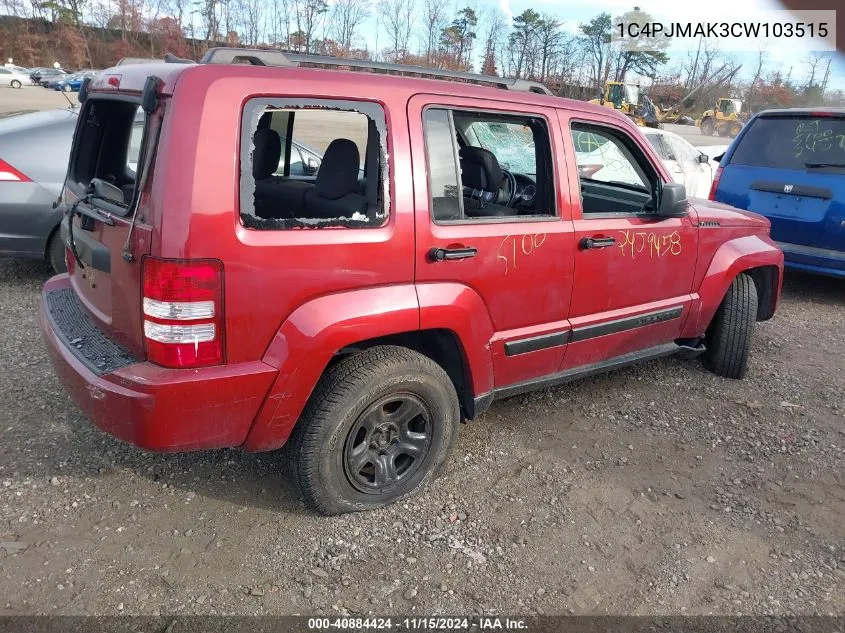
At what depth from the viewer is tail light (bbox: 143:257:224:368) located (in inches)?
85.5

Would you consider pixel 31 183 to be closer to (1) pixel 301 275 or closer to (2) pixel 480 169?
(2) pixel 480 169

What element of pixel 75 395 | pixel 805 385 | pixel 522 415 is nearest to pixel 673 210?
pixel 522 415

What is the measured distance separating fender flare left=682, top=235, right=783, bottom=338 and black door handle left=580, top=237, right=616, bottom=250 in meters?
1.00

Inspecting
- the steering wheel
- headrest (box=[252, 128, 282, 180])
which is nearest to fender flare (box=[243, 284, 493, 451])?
headrest (box=[252, 128, 282, 180])

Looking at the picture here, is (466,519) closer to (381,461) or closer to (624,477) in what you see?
(381,461)

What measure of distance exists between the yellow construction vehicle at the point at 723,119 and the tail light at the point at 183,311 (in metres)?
39.1

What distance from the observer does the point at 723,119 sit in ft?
119

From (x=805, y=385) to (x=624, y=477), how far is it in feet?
6.53

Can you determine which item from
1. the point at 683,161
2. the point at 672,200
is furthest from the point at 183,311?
the point at 683,161

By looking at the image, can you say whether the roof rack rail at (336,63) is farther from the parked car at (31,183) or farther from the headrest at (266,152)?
the parked car at (31,183)

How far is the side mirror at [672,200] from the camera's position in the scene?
3.42 metres

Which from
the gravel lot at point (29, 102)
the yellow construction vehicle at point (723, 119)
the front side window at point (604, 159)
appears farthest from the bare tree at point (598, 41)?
the front side window at point (604, 159)

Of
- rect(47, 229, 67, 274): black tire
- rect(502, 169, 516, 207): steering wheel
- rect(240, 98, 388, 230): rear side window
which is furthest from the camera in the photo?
rect(47, 229, 67, 274): black tire

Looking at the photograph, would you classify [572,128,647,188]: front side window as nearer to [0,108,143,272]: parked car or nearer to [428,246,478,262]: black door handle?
[428,246,478,262]: black door handle
